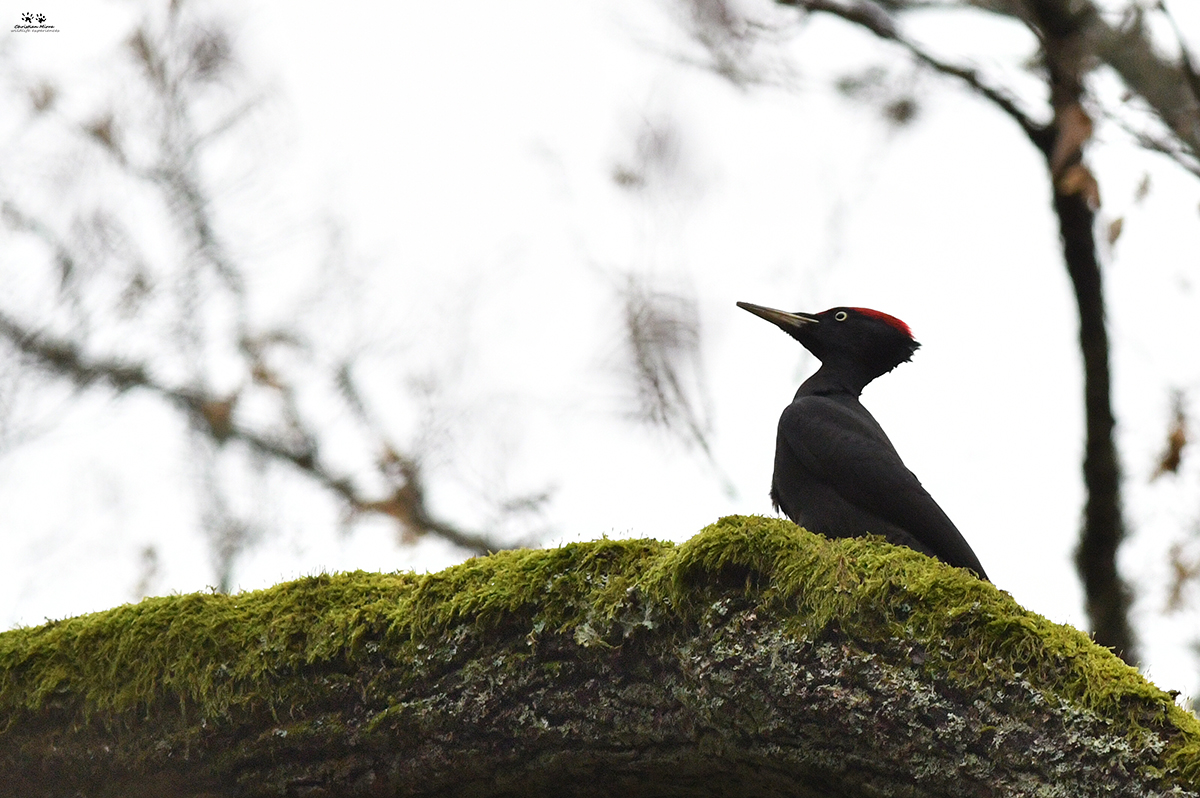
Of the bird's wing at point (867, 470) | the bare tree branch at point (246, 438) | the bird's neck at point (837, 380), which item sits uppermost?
the bare tree branch at point (246, 438)

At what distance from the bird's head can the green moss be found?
2214 millimetres

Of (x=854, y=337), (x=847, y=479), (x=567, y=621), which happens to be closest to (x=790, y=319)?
(x=854, y=337)

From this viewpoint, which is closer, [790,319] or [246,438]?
[790,319]

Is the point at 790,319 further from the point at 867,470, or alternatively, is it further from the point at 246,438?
the point at 246,438

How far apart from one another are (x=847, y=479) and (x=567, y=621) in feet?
5.57

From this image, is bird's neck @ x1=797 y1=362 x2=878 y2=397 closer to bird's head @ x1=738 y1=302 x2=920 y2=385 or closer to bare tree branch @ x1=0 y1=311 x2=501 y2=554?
bird's head @ x1=738 y1=302 x2=920 y2=385

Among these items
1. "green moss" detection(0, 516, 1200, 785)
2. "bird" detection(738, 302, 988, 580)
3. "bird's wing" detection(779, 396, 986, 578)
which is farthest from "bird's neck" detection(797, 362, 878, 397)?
"green moss" detection(0, 516, 1200, 785)

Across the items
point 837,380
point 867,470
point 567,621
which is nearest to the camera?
point 567,621

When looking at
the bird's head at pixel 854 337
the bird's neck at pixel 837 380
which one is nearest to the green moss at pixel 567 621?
the bird's neck at pixel 837 380

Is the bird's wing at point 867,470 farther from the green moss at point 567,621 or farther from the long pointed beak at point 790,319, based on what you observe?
the green moss at point 567,621

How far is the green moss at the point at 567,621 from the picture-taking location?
2459 millimetres

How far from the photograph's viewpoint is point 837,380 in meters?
4.98

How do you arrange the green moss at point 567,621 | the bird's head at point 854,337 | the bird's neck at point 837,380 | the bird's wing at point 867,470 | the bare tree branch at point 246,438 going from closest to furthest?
1. the green moss at point 567,621
2. the bird's wing at point 867,470
3. the bird's neck at point 837,380
4. the bird's head at point 854,337
5. the bare tree branch at point 246,438

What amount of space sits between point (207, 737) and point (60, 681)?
47 centimetres
